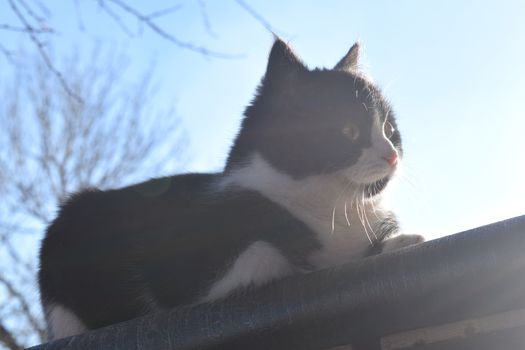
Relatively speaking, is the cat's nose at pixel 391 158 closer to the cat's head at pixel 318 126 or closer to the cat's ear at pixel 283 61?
the cat's head at pixel 318 126

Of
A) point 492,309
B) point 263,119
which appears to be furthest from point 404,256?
point 263,119

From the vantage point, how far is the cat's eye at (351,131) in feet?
5.23

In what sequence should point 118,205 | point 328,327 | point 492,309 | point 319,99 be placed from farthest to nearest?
1. point 118,205
2. point 319,99
3. point 328,327
4. point 492,309

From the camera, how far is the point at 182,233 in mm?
1534

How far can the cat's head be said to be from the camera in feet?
5.15

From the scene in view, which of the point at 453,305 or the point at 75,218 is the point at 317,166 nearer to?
the point at 453,305

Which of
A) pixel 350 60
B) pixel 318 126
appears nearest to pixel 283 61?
pixel 318 126

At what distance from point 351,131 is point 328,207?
0.20 metres

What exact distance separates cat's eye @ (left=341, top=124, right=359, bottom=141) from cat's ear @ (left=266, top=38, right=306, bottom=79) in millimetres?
222

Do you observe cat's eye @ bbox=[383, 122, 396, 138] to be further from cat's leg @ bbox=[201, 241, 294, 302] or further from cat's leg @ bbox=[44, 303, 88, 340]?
cat's leg @ bbox=[44, 303, 88, 340]

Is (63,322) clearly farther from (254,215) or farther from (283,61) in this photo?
(283,61)

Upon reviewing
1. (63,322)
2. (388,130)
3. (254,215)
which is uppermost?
(388,130)

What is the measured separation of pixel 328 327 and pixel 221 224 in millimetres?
414

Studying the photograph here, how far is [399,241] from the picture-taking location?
5.12 feet
